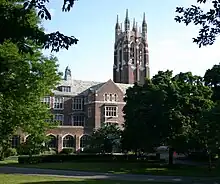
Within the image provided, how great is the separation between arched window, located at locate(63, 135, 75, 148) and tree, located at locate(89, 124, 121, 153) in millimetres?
12895

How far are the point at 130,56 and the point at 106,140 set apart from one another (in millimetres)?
51700

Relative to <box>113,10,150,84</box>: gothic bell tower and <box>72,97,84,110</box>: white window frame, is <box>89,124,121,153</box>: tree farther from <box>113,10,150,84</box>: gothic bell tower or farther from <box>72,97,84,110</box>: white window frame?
<box>113,10,150,84</box>: gothic bell tower

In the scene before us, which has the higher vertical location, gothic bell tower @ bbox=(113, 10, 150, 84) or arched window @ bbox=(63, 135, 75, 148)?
gothic bell tower @ bbox=(113, 10, 150, 84)

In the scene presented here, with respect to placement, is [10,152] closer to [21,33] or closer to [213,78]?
[213,78]

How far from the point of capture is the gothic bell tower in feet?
307

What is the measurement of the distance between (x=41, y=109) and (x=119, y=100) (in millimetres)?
45541

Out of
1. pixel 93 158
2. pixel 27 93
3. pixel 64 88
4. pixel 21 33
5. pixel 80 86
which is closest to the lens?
pixel 21 33

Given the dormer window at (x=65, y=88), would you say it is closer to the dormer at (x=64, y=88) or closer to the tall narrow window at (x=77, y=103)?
the dormer at (x=64, y=88)

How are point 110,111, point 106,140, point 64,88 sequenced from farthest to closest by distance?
point 64,88 → point 110,111 → point 106,140

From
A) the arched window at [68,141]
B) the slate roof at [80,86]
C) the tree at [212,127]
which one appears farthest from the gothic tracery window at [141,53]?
the tree at [212,127]

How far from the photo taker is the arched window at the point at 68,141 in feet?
198

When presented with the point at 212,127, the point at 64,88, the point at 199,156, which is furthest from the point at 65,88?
the point at 212,127

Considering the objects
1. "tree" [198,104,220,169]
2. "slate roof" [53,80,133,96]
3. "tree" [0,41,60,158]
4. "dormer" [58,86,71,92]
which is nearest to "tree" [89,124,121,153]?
"tree" [198,104,220,169]

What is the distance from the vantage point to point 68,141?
2397 inches
